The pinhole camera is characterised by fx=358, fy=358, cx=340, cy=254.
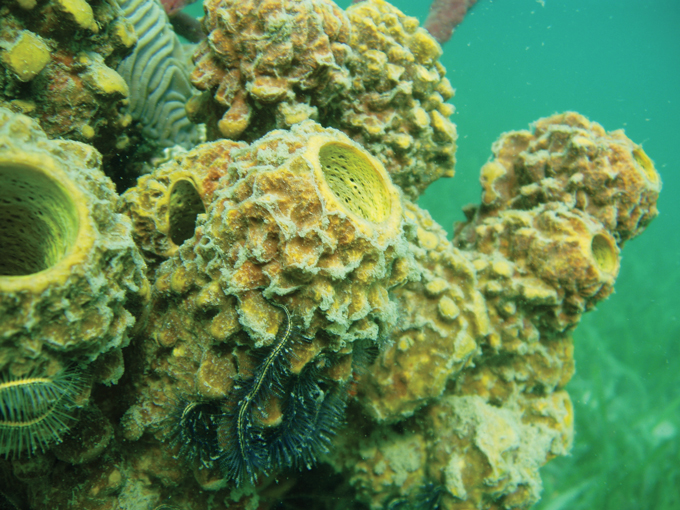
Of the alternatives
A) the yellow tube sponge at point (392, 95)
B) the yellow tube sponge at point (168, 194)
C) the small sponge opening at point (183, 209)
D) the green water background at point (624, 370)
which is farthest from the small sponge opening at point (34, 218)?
the green water background at point (624, 370)

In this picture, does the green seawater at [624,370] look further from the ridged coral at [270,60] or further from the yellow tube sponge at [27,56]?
the yellow tube sponge at [27,56]

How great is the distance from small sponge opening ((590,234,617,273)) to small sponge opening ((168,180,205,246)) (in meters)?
2.91

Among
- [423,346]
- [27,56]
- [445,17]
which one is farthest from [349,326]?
[445,17]

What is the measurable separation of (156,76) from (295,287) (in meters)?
2.91

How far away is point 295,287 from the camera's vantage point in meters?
1.46

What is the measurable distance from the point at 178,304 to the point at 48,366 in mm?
600

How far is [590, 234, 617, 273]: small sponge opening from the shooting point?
281 cm

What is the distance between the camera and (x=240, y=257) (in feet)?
4.78

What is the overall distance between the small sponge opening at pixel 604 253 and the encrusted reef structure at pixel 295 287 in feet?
0.07

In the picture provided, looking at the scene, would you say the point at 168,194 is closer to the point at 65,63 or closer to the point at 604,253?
the point at 65,63

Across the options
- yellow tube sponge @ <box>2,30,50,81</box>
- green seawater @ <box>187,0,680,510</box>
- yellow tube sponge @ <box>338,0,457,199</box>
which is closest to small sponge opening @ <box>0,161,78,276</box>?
yellow tube sponge @ <box>2,30,50,81</box>

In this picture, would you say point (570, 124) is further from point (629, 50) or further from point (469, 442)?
point (629, 50)

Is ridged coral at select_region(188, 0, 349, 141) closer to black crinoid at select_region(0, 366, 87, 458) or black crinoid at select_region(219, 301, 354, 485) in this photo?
black crinoid at select_region(219, 301, 354, 485)

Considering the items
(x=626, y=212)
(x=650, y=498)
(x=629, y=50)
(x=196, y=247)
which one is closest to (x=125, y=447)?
(x=196, y=247)
